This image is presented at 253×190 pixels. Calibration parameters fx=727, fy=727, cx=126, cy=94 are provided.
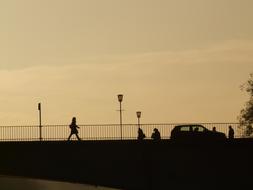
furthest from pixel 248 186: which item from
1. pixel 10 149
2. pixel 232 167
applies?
pixel 10 149

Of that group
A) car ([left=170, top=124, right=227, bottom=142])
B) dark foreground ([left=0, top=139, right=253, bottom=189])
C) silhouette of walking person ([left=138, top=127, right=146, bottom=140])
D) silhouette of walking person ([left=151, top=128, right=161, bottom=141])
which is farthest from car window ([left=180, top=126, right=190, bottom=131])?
dark foreground ([left=0, top=139, right=253, bottom=189])

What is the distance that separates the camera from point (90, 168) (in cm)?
3409

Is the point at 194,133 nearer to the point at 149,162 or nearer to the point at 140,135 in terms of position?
the point at 140,135

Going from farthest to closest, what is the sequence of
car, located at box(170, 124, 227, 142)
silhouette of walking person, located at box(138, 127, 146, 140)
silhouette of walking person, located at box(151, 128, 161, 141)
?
car, located at box(170, 124, 227, 142)
silhouette of walking person, located at box(151, 128, 161, 141)
silhouette of walking person, located at box(138, 127, 146, 140)

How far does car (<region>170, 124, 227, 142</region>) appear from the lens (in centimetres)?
3972

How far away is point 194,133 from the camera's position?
4112cm

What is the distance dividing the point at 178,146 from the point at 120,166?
116 inches

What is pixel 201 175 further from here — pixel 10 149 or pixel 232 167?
pixel 10 149

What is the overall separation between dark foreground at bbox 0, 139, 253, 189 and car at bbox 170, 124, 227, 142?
3.20 metres

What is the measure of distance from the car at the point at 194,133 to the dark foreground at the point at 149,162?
126 inches

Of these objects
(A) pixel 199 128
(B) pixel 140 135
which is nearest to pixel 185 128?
(A) pixel 199 128

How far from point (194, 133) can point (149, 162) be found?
6850mm

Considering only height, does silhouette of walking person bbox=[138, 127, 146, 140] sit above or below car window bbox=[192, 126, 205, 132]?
below

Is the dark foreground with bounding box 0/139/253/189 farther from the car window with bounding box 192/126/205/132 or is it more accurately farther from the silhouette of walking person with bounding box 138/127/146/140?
the car window with bounding box 192/126/205/132
